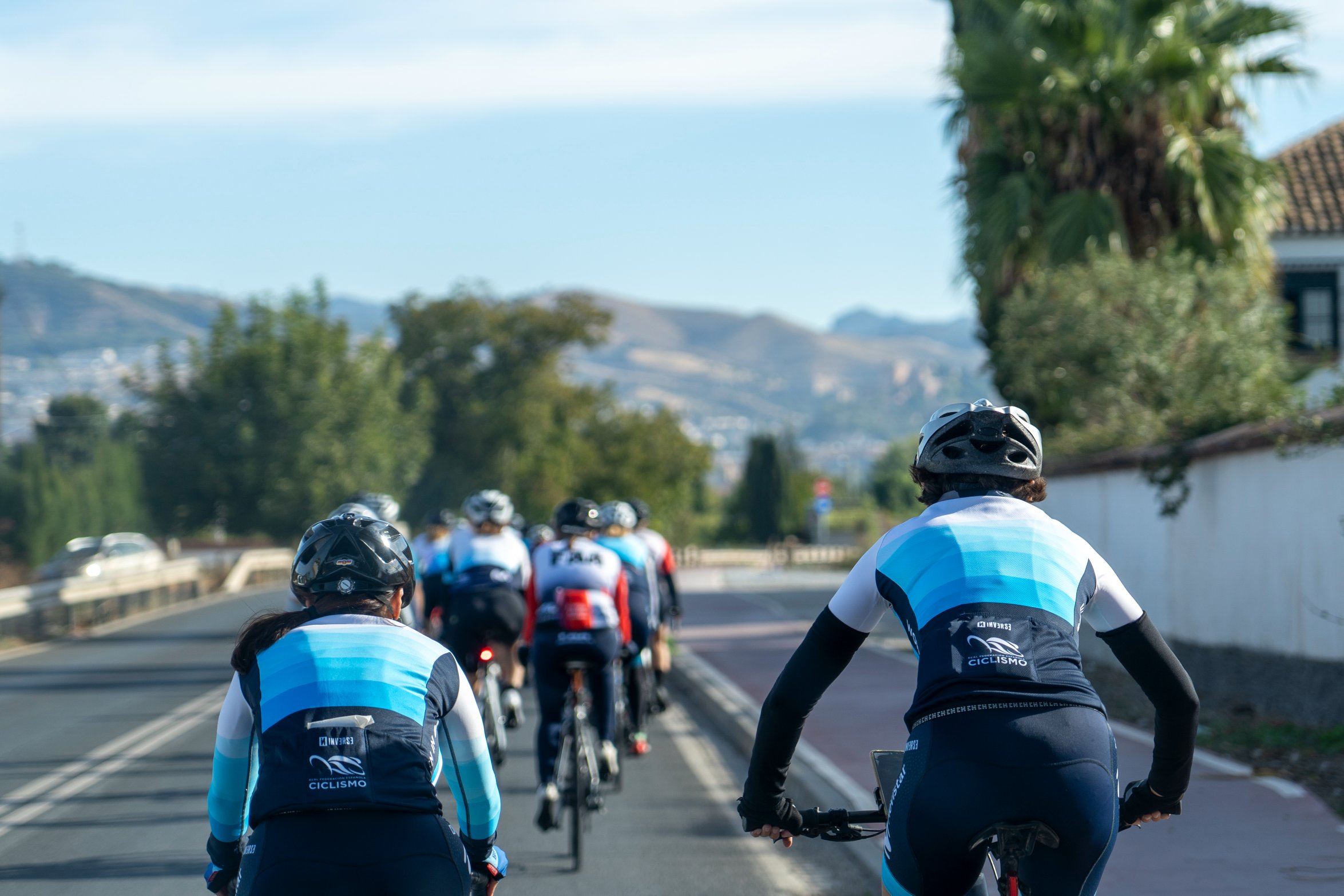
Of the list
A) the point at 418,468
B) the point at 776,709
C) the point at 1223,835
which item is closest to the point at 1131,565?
the point at 1223,835

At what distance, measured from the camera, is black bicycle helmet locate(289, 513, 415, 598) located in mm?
3594

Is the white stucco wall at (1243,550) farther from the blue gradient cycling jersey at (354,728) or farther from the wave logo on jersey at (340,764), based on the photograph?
the wave logo on jersey at (340,764)

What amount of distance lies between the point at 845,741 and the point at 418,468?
4705cm

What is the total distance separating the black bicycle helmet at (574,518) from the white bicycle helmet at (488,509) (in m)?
1.37

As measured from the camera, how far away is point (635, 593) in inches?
422

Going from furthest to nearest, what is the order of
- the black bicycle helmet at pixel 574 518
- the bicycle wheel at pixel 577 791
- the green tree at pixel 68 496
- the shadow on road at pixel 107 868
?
the green tree at pixel 68 496 → the black bicycle helmet at pixel 574 518 → the bicycle wheel at pixel 577 791 → the shadow on road at pixel 107 868

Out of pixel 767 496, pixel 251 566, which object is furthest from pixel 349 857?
pixel 767 496

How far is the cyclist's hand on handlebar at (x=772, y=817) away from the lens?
11.7 feet

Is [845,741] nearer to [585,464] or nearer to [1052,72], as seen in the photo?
[1052,72]

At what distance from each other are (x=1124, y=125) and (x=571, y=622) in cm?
1362

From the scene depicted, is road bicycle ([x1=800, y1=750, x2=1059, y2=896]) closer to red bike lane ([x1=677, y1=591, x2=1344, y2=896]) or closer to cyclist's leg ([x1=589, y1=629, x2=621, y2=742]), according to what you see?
red bike lane ([x1=677, y1=591, x2=1344, y2=896])

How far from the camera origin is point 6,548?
4006 centimetres

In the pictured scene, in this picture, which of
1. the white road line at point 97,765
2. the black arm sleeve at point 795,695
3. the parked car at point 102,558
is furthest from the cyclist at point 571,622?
the parked car at point 102,558

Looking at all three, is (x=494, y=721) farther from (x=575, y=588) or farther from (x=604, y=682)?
(x=575, y=588)
